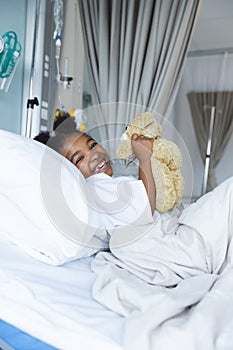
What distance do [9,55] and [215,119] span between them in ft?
10.5

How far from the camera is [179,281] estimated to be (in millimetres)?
1048

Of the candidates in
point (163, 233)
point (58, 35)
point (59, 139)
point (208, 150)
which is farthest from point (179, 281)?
point (208, 150)

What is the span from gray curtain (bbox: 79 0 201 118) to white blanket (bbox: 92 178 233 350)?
171cm

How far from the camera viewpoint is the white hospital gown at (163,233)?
1104 mm

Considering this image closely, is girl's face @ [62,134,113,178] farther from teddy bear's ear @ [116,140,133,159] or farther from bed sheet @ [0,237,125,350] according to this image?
bed sheet @ [0,237,125,350]

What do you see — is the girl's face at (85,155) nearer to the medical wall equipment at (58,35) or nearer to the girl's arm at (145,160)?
the girl's arm at (145,160)

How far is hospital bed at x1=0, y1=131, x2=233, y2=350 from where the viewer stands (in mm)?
772

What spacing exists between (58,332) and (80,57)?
2348 millimetres

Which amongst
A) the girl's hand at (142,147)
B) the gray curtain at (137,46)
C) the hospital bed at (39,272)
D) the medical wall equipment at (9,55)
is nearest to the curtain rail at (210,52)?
the gray curtain at (137,46)

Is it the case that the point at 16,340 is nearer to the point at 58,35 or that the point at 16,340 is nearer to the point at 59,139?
the point at 59,139

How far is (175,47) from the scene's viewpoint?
112 inches

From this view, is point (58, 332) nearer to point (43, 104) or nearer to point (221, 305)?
point (221, 305)

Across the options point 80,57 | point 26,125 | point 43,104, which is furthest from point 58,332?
point 80,57

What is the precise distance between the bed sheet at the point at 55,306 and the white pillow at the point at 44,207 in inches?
1.9
